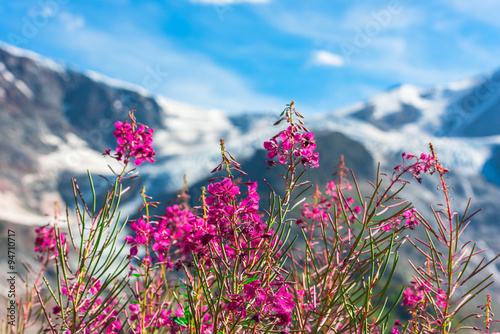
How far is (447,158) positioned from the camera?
29656 mm

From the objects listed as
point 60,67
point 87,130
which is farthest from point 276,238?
point 60,67

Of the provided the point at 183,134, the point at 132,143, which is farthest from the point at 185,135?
the point at 132,143

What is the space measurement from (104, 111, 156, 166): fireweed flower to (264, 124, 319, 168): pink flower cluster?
513 millimetres

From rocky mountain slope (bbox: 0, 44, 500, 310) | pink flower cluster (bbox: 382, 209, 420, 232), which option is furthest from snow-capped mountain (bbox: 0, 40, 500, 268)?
pink flower cluster (bbox: 382, 209, 420, 232)

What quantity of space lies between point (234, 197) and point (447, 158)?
108ft

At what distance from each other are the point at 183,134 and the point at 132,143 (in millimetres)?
51765

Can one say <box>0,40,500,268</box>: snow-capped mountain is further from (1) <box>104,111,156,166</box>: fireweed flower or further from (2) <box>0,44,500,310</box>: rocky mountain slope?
(1) <box>104,111,156,166</box>: fireweed flower

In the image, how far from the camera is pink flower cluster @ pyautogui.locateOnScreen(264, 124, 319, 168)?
126 cm

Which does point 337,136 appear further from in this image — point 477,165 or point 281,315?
point 281,315

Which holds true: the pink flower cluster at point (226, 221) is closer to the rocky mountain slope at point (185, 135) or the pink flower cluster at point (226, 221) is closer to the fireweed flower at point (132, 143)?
the fireweed flower at point (132, 143)

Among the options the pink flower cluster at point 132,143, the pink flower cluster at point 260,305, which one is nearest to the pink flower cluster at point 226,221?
the pink flower cluster at point 260,305

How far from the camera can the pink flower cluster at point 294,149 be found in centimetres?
126

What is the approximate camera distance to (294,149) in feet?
4.15

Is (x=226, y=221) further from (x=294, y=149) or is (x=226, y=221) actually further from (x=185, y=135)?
(x=185, y=135)
